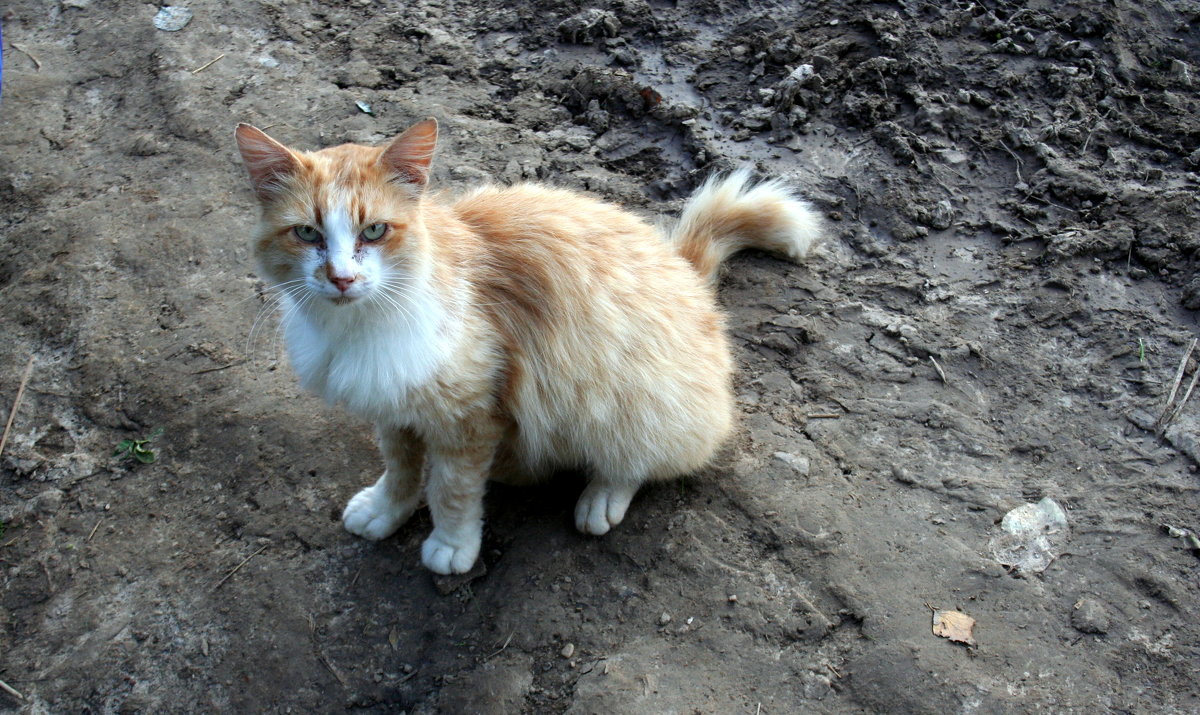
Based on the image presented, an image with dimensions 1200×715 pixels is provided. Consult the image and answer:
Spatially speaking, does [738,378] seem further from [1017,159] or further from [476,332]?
[1017,159]

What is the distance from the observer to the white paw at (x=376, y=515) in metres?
2.81

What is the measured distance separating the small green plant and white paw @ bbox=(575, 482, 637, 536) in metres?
1.58

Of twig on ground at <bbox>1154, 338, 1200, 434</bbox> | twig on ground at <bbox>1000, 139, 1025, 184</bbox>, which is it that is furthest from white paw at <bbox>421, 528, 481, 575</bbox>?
twig on ground at <bbox>1000, 139, 1025, 184</bbox>

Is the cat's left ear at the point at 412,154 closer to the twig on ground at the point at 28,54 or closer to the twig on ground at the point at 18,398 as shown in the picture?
the twig on ground at the point at 18,398

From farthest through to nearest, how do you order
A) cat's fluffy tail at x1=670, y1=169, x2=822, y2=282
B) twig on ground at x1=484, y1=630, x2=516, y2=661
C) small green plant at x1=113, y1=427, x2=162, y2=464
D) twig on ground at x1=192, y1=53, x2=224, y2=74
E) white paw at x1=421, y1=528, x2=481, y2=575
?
twig on ground at x1=192, y1=53, x2=224, y2=74 → cat's fluffy tail at x1=670, y1=169, x2=822, y2=282 → small green plant at x1=113, y1=427, x2=162, y2=464 → white paw at x1=421, y1=528, x2=481, y2=575 → twig on ground at x1=484, y1=630, x2=516, y2=661

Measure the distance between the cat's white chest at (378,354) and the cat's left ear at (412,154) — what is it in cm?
38

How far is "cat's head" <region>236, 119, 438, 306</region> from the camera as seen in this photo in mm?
2193

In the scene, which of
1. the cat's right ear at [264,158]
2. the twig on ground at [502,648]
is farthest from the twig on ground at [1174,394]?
the cat's right ear at [264,158]

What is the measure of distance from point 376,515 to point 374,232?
105cm

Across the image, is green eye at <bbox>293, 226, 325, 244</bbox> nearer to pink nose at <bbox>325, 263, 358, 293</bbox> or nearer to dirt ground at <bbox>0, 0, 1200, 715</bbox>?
pink nose at <bbox>325, 263, 358, 293</bbox>

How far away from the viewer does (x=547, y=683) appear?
2453 mm

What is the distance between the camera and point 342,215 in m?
2.19

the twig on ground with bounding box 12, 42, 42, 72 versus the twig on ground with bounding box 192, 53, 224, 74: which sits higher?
the twig on ground with bounding box 192, 53, 224, 74

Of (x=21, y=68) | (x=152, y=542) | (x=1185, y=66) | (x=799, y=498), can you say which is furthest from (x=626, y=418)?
(x=21, y=68)
